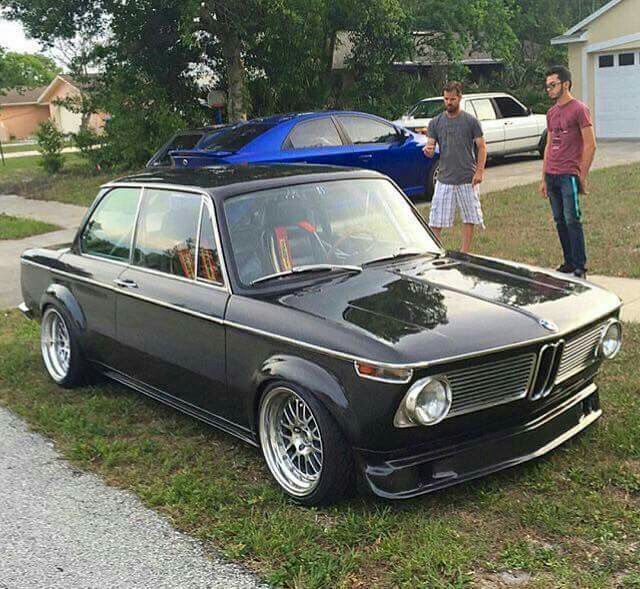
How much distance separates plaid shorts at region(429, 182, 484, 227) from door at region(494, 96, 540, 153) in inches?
396

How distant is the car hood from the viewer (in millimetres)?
3547

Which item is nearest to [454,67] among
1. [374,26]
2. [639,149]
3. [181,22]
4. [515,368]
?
[374,26]

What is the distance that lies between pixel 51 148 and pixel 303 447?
21.6m

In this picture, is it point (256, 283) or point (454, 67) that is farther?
point (454, 67)

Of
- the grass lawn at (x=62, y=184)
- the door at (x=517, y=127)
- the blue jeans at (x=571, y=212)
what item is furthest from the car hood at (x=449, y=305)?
the grass lawn at (x=62, y=184)

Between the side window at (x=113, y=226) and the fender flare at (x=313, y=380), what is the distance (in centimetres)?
172

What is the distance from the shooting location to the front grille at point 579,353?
385 cm

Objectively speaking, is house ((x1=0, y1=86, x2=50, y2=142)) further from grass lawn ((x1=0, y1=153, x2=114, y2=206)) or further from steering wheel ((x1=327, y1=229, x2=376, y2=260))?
steering wheel ((x1=327, y1=229, x2=376, y2=260))

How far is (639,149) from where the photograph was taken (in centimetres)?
1878

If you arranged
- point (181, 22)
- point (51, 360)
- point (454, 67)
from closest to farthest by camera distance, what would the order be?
1. point (51, 360)
2. point (181, 22)
3. point (454, 67)

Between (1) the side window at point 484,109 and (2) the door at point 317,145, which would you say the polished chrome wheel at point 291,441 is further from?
(1) the side window at point 484,109

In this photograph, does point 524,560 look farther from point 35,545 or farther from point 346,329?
point 35,545

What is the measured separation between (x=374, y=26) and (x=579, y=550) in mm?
17916

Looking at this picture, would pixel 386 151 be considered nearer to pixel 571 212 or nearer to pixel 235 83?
pixel 571 212
